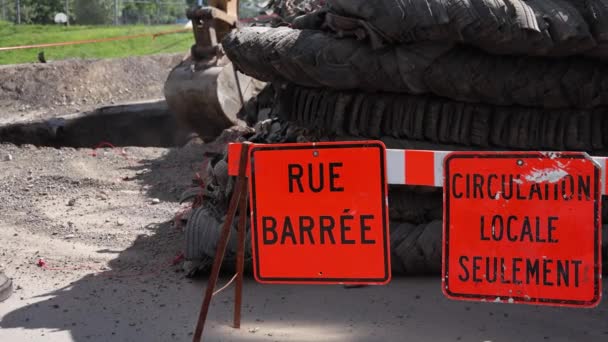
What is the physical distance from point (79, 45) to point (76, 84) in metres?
3.54

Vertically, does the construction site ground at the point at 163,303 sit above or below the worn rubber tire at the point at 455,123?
below

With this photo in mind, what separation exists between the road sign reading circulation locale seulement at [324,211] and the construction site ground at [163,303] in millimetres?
520

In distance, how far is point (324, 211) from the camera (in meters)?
4.06

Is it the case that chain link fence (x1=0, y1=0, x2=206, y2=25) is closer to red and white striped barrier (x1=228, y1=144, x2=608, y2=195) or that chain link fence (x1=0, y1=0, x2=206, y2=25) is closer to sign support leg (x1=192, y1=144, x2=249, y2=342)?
sign support leg (x1=192, y1=144, x2=249, y2=342)

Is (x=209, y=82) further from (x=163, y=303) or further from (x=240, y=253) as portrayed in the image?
(x=240, y=253)

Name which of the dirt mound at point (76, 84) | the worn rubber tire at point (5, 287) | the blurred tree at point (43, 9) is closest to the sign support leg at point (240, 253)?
the worn rubber tire at point (5, 287)

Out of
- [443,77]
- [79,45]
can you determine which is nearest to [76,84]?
[79,45]

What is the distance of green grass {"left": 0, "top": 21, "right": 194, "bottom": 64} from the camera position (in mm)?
16578

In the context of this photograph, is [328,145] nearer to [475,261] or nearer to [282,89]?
[475,261]

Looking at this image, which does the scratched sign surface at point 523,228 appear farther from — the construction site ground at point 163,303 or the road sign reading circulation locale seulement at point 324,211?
the construction site ground at point 163,303

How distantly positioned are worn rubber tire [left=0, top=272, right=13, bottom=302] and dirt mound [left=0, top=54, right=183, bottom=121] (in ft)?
24.3

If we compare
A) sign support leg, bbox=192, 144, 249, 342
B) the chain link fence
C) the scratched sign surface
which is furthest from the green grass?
the scratched sign surface

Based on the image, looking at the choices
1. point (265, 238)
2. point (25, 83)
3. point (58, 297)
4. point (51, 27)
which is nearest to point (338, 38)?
point (265, 238)

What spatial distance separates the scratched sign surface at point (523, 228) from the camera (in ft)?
12.2
